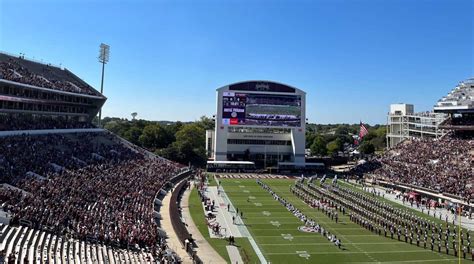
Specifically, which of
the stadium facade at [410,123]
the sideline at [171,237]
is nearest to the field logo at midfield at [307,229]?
the sideline at [171,237]

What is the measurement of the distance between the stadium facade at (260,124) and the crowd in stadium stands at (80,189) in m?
22.0

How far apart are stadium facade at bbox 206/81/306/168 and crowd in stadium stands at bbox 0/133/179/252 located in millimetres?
21983

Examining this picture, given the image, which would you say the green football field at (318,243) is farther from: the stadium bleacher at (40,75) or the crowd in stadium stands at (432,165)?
the stadium bleacher at (40,75)

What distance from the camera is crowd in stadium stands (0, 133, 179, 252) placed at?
2123cm

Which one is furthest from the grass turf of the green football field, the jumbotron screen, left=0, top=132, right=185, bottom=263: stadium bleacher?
the jumbotron screen

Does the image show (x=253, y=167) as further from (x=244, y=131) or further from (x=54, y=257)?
(x=54, y=257)

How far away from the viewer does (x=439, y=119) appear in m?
70.6

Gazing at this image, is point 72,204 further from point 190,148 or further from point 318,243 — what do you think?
point 190,148

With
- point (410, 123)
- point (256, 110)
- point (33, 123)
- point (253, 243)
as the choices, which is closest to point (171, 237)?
point (253, 243)

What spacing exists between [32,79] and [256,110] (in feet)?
109

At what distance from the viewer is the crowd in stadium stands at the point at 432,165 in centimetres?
4291

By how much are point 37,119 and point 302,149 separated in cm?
3982

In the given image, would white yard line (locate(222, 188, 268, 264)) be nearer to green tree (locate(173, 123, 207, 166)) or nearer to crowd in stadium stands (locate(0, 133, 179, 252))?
crowd in stadium stands (locate(0, 133, 179, 252))

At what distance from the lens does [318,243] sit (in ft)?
83.1
